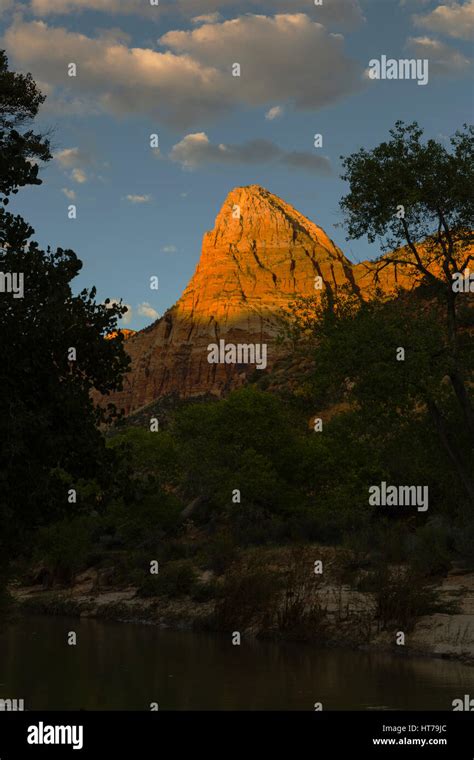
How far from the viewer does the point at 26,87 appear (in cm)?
1902

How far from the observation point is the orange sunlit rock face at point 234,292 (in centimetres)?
14425

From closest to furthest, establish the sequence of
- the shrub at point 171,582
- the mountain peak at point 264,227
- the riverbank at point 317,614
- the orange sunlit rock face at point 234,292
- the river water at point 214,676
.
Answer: the river water at point 214,676 → the riverbank at point 317,614 → the shrub at point 171,582 → the orange sunlit rock face at point 234,292 → the mountain peak at point 264,227

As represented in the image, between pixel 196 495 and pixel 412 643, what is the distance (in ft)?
114

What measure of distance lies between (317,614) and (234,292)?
132 m

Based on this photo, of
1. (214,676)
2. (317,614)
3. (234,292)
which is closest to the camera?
(214,676)

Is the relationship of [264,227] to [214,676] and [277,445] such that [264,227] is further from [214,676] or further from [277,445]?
[214,676]

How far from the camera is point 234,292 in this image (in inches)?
6280

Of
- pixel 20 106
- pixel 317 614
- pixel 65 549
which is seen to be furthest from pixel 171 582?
pixel 20 106

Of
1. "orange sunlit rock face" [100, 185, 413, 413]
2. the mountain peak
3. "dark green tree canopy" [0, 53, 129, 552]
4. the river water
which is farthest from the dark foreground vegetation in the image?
the mountain peak

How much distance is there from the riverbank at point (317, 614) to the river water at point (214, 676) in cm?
76

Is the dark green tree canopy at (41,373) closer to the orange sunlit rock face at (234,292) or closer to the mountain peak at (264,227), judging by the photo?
the orange sunlit rock face at (234,292)

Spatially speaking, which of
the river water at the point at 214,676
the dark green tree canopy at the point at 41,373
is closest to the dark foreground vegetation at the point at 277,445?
the dark green tree canopy at the point at 41,373

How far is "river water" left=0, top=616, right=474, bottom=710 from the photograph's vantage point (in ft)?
65.3
